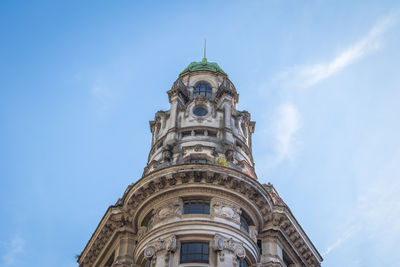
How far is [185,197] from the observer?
144 ft

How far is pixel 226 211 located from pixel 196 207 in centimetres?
231

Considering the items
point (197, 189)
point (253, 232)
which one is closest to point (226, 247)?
point (253, 232)

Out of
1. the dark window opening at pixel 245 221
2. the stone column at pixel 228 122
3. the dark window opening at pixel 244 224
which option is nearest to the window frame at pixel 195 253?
the dark window opening at pixel 244 224

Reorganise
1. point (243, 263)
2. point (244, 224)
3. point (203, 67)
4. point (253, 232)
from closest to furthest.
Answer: point (243, 263) → point (244, 224) → point (253, 232) → point (203, 67)

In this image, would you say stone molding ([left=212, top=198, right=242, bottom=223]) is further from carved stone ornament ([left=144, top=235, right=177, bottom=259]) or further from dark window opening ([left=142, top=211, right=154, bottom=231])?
dark window opening ([left=142, top=211, right=154, bottom=231])

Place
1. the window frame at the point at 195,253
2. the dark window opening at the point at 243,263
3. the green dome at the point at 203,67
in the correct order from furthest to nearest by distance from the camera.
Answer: the green dome at the point at 203,67 → the dark window opening at the point at 243,263 → the window frame at the point at 195,253

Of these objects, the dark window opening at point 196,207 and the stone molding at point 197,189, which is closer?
the dark window opening at point 196,207

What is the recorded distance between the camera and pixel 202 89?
62406 mm

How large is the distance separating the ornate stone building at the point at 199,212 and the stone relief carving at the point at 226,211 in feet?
0.26

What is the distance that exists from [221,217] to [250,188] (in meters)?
3.78

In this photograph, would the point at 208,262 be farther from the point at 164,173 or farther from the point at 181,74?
the point at 181,74

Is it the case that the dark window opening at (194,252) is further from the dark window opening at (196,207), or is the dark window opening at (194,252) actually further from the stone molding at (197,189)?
the dark window opening at (196,207)

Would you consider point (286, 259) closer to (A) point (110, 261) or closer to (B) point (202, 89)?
(A) point (110, 261)

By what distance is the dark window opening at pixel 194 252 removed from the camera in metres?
39.7
